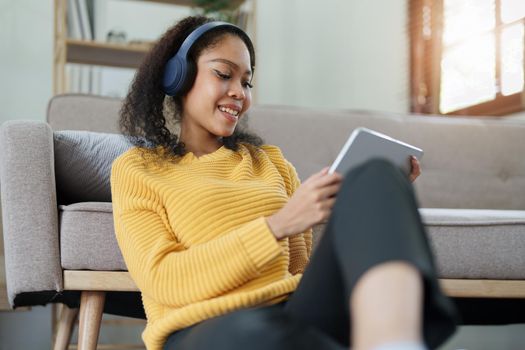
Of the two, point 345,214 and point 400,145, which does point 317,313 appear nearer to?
point 345,214

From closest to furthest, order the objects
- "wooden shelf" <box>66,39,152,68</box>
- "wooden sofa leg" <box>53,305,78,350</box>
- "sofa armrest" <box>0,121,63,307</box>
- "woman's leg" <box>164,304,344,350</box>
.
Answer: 1. "woman's leg" <box>164,304,344,350</box>
2. "sofa armrest" <box>0,121,63,307</box>
3. "wooden sofa leg" <box>53,305,78,350</box>
4. "wooden shelf" <box>66,39,152,68</box>

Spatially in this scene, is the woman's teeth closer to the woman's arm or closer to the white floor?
the woman's arm

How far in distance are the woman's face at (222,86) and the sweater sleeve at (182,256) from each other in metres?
0.22

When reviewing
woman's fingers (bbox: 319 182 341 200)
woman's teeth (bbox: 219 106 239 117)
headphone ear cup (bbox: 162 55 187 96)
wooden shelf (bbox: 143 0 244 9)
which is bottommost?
woman's fingers (bbox: 319 182 341 200)

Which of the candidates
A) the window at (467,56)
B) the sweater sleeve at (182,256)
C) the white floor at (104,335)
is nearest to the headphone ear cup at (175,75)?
the sweater sleeve at (182,256)

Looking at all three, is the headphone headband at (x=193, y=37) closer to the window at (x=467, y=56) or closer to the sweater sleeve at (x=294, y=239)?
the sweater sleeve at (x=294, y=239)

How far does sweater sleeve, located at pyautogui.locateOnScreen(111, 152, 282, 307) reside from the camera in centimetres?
93

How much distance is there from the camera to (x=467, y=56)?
296 cm

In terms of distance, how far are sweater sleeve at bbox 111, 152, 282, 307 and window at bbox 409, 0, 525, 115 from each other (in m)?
2.02

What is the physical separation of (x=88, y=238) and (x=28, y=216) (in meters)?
0.13

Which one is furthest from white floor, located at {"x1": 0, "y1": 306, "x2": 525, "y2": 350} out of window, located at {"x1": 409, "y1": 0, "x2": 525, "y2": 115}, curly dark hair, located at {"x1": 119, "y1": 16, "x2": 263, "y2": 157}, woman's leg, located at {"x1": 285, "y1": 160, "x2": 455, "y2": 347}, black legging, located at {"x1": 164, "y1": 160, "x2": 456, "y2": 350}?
woman's leg, located at {"x1": 285, "y1": 160, "x2": 455, "y2": 347}

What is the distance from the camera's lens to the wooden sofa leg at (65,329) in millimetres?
1671

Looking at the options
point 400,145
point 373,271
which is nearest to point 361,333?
point 373,271

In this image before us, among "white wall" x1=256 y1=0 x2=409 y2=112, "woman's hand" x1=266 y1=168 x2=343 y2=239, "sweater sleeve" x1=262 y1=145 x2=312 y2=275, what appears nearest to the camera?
"woman's hand" x1=266 y1=168 x2=343 y2=239
